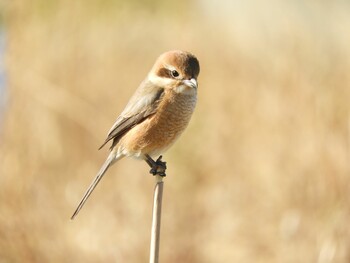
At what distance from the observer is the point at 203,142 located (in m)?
6.55

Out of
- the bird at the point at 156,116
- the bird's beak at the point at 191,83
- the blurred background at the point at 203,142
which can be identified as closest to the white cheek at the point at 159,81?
the bird at the point at 156,116

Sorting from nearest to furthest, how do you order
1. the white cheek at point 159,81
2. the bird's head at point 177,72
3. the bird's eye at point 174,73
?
the bird's head at point 177,72, the bird's eye at point 174,73, the white cheek at point 159,81

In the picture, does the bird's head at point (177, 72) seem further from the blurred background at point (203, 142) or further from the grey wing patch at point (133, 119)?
the blurred background at point (203, 142)

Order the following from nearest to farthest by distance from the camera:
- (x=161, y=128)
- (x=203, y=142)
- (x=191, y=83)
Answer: (x=191, y=83), (x=161, y=128), (x=203, y=142)

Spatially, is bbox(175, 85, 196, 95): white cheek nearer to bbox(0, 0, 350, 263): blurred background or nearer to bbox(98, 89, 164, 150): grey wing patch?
bbox(98, 89, 164, 150): grey wing patch

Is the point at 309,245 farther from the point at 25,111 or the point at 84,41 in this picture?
the point at 84,41

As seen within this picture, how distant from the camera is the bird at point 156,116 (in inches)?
121

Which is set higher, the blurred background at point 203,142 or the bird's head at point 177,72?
the blurred background at point 203,142

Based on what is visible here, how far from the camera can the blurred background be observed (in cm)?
478

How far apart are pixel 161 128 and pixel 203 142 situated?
3.37m

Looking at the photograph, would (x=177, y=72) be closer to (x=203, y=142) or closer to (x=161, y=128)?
(x=161, y=128)

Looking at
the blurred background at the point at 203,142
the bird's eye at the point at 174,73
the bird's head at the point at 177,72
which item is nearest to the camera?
the bird's head at the point at 177,72

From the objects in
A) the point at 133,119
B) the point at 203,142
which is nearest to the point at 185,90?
the point at 133,119

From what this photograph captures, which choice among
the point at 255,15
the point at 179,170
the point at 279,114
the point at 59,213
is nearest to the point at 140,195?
the point at 179,170
